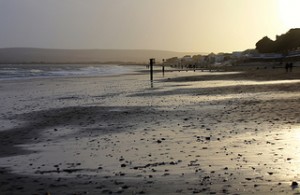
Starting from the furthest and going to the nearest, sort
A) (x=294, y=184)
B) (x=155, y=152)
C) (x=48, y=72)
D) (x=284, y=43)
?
(x=284, y=43) < (x=48, y=72) < (x=155, y=152) < (x=294, y=184)

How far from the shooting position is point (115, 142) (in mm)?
A: 11820

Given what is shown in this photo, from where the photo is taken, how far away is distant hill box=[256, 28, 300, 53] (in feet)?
325

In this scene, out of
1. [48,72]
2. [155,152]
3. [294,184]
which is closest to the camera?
[294,184]

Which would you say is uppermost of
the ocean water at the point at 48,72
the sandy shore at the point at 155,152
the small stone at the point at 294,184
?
the small stone at the point at 294,184

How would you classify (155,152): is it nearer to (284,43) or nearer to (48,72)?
(48,72)

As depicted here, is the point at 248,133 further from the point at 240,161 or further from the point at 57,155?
the point at 57,155

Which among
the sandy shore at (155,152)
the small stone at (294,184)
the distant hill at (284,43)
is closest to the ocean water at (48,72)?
the distant hill at (284,43)

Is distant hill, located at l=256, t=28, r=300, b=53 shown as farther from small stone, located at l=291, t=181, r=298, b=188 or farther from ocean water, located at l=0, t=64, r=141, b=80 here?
small stone, located at l=291, t=181, r=298, b=188

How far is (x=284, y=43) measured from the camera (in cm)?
10181

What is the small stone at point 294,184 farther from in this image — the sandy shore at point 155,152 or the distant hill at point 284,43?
the distant hill at point 284,43

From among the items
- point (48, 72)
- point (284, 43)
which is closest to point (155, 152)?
point (48, 72)

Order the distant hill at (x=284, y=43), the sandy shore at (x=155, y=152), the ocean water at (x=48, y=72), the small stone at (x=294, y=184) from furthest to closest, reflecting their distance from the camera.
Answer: the distant hill at (x=284, y=43)
the ocean water at (x=48, y=72)
the sandy shore at (x=155, y=152)
the small stone at (x=294, y=184)

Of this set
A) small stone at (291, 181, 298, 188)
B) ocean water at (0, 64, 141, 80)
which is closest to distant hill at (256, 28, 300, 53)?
ocean water at (0, 64, 141, 80)

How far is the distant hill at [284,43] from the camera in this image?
9912cm
